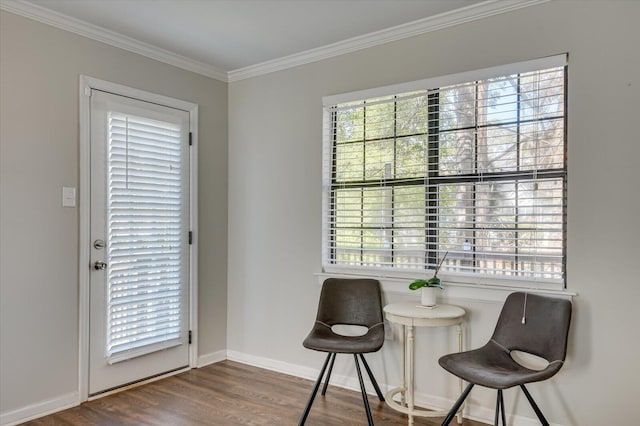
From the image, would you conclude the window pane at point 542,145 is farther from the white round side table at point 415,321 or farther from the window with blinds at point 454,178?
the white round side table at point 415,321

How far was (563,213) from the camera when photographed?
100 inches

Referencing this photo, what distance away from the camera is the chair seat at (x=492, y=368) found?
2109mm

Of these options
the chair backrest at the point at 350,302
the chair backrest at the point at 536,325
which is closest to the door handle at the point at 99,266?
the chair backrest at the point at 350,302

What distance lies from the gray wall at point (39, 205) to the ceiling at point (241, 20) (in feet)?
0.50

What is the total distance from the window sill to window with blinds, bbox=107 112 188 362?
1710 mm

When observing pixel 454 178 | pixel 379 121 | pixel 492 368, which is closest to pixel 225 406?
pixel 492 368

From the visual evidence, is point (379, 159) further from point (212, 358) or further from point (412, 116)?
point (212, 358)

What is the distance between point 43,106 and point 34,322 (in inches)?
54.4

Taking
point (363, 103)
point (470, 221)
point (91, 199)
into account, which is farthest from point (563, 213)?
point (91, 199)

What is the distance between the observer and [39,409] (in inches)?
111

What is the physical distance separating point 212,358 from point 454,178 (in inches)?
101

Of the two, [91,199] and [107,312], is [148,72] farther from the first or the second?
[107,312]

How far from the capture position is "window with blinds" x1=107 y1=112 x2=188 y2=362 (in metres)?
3.22

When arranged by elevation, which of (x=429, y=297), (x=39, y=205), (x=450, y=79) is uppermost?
(x=450, y=79)
